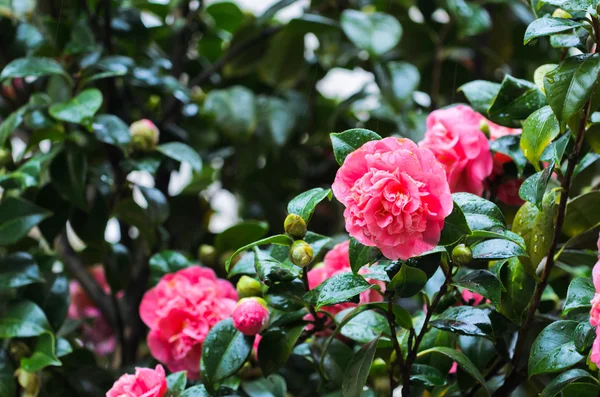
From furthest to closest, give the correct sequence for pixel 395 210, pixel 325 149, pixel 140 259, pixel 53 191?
pixel 325 149, pixel 140 259, pixel 53 191, pixel 395 210

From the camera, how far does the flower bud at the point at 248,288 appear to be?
0.76 metres

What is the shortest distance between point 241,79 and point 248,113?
0.18m

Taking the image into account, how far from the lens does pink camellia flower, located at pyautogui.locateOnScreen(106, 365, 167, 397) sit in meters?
0.70

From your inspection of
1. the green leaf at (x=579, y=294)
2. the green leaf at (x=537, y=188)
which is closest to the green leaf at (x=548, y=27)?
the green leaf at (x=537, y=188)

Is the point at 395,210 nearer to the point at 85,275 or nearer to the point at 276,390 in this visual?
the point at 276,390

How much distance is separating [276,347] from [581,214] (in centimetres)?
32

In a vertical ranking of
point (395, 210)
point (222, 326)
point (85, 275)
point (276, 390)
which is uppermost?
point (395, 210)

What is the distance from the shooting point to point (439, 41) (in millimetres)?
1363

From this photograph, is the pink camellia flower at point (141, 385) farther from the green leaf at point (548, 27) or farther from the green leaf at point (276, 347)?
the green leaf at point (548, 27)

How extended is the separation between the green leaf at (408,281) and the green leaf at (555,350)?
0.12 metres

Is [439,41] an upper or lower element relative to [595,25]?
lower

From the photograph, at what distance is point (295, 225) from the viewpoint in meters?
0.67

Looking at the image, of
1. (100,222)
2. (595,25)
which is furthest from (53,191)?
(595,25)

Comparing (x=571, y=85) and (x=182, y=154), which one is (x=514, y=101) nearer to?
(x=571, y=85)
